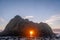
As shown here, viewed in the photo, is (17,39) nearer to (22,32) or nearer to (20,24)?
(22,32)

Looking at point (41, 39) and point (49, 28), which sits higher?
point (49, 28)

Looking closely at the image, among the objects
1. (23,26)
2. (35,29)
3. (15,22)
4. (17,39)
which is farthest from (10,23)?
(17,39)

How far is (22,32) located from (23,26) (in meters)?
1.65

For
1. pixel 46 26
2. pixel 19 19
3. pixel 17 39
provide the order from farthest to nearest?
pixel 19 19, pixel 46 26, pixel 17 39

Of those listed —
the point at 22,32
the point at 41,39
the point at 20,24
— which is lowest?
the point at 41,39

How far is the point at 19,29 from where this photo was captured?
23.4 meters

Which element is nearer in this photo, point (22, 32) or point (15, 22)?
point (22, 32)

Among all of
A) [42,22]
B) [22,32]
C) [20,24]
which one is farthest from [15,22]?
[42,22]

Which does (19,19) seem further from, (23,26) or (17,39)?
(17,39)

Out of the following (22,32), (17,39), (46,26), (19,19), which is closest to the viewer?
(17,39)

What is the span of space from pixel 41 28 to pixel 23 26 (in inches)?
129

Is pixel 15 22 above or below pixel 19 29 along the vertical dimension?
above

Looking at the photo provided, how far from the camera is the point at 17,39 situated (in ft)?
45.9

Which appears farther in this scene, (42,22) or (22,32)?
(42,22)
